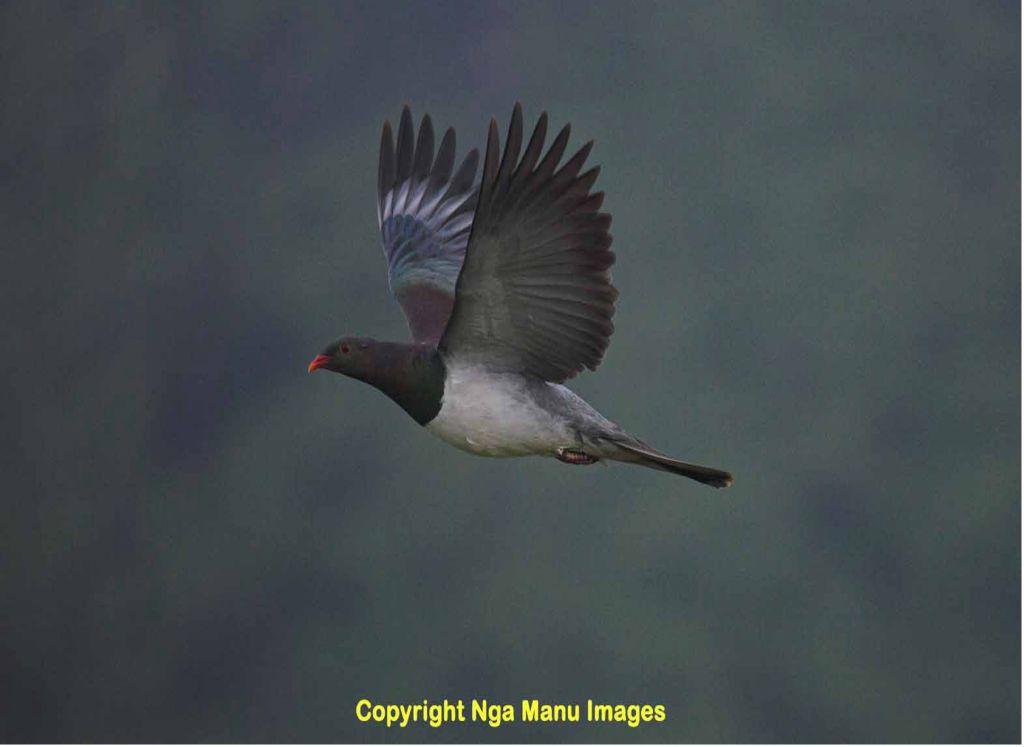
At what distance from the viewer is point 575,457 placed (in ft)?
17.7

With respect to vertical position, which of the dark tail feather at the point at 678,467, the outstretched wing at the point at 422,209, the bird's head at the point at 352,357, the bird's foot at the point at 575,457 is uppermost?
the outstretched wing at the point at 422,209

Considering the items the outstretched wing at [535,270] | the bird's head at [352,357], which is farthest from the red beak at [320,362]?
the outstretched wing at [535,270]

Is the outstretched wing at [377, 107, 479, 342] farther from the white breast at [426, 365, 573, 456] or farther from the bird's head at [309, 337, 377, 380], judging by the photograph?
the white breast at [426, 365, 573, 456]

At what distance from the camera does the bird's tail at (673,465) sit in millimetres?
5227

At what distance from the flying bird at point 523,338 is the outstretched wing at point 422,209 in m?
1.04

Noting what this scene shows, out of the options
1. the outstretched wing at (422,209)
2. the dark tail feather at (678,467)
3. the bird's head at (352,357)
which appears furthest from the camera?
the outstretched wing at (422,209)

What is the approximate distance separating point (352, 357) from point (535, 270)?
0.79 m

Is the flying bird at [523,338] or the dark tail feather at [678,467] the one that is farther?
the dark tail feather at [678,467]

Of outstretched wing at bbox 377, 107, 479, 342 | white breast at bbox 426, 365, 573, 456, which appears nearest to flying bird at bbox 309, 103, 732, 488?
white breast at bbox 426, 365, 573, 456

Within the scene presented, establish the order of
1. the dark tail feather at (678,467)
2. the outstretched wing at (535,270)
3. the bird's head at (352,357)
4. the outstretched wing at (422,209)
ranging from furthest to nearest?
the outstretched wing at (422,209)
the bird's head at (352,357)
the dark tail feather at (678,467)
the outstretched wing at (535,270)

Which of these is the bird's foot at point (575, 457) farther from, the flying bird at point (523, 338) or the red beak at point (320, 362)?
the red beak at point (320, 362)

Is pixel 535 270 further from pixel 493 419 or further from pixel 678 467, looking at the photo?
pixel 678 467

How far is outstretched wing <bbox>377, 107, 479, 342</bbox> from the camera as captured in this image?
6504 mm

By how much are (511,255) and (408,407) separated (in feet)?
2.31
